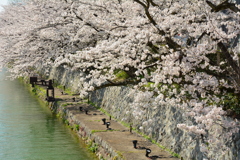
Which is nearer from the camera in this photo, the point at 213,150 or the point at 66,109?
the point at 213,150

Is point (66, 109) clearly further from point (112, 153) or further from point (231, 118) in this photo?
point (231, 118)

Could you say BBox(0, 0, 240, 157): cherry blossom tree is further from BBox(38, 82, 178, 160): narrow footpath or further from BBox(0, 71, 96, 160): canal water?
BBox(0, 71, 96, 160): canal water

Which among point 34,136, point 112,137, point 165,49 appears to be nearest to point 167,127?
point 112,137

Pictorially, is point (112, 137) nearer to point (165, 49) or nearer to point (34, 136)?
point (165, 49)

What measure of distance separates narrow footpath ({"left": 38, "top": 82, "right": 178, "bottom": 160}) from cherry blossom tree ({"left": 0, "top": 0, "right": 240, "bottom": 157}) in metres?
1.22

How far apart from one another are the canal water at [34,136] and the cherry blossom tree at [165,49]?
2462mm

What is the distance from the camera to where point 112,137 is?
12.3 meters

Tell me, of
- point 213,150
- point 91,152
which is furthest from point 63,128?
point 213,150

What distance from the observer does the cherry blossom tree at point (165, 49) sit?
845 centimetres

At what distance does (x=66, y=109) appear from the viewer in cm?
1805

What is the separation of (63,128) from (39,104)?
677 cm

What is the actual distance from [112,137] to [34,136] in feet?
15.1

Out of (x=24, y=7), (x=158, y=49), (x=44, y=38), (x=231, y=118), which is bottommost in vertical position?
(x=231, y=118)

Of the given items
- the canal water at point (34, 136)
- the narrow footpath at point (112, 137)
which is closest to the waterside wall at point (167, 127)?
the narrow footpath at point (112, 137)
